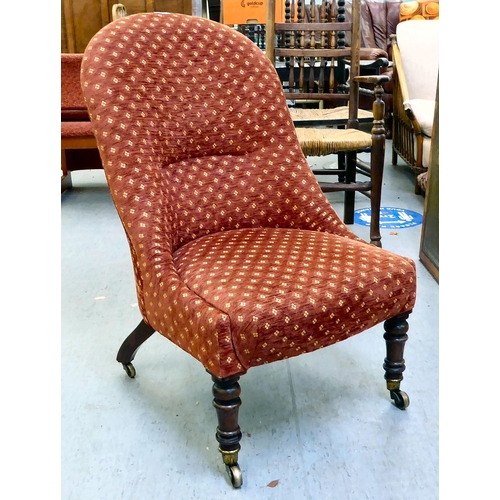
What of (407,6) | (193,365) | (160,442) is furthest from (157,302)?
(407,6)

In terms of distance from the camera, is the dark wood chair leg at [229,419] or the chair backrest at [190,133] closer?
the dark wood chair leg at [229,419]

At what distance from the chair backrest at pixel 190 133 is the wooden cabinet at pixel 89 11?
443cm

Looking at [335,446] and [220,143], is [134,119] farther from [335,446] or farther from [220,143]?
[335,446]

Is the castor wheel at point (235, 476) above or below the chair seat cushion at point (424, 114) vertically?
below

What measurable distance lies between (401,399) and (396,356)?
0.12 m

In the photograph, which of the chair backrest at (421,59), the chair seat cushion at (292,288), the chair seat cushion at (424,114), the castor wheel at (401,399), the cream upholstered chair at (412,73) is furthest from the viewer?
the chair backrest at (421,59)

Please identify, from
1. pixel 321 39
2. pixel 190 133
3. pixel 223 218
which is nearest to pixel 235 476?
pixel 223 218

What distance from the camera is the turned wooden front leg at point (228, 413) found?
1134 millimetres

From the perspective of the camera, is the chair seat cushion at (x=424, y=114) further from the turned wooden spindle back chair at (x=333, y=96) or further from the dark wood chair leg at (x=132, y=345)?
the dark wood chair leg at (x=132, y=345)

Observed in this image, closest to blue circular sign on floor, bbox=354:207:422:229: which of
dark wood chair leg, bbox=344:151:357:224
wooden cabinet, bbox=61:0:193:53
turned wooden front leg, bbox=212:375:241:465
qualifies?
dark wood chair leg, bbox=344:151:357:224

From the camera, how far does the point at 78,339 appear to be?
181 cm

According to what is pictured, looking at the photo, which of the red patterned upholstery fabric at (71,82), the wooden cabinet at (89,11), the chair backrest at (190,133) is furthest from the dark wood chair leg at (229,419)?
the wooden cabinet at (89,11)

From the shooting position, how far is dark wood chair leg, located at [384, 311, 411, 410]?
53.5 inches

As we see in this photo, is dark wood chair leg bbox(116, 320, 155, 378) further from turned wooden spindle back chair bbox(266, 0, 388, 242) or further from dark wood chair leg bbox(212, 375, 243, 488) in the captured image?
turned wooden spindle back chair bbox(266, 0, 388, 242)
